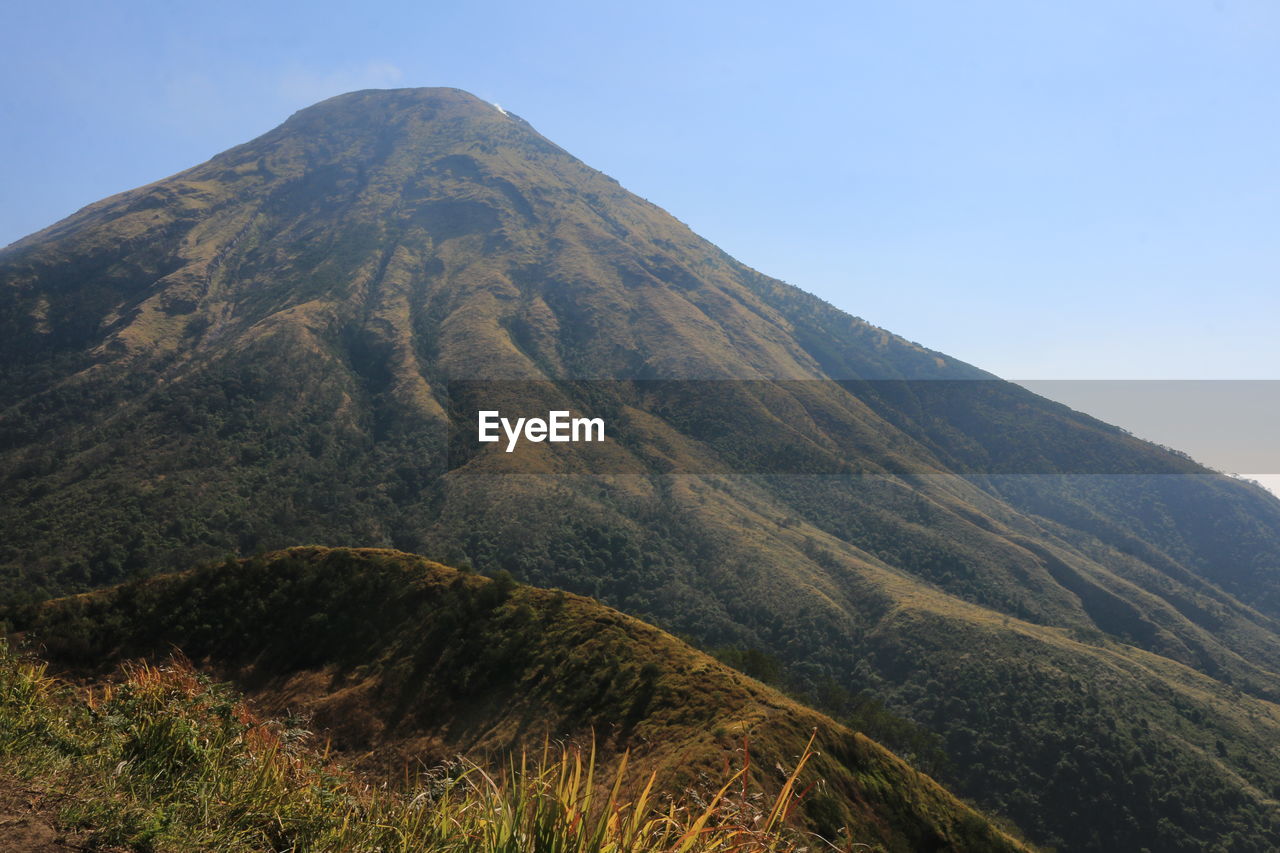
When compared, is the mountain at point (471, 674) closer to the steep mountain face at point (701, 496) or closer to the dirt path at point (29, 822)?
the dirt path at point (29, 822)

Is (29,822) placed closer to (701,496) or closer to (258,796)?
(258,796)

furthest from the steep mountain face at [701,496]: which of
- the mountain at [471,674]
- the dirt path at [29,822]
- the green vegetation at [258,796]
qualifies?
the dirt path at [29,822]

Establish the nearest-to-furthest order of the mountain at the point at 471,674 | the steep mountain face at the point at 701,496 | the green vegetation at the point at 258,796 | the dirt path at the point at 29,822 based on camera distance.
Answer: the green vegetation at the point at 258,796, the dirt path at the point at 29,822, the mountain at the point at 471,674, the steep mountain face at the point at 701,496

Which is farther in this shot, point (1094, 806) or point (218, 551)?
point (218, 551)

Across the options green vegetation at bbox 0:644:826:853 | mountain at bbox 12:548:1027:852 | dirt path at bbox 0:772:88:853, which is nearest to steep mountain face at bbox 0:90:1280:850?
mountain at bbox 12:548:1027:852

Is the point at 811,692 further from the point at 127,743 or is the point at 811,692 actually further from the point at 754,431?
the point at 754,431

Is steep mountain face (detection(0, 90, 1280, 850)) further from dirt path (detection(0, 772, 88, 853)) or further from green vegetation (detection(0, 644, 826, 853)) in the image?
dirt path (detection(0, 772, 88, 853))

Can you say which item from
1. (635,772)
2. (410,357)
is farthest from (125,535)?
(635,772)
